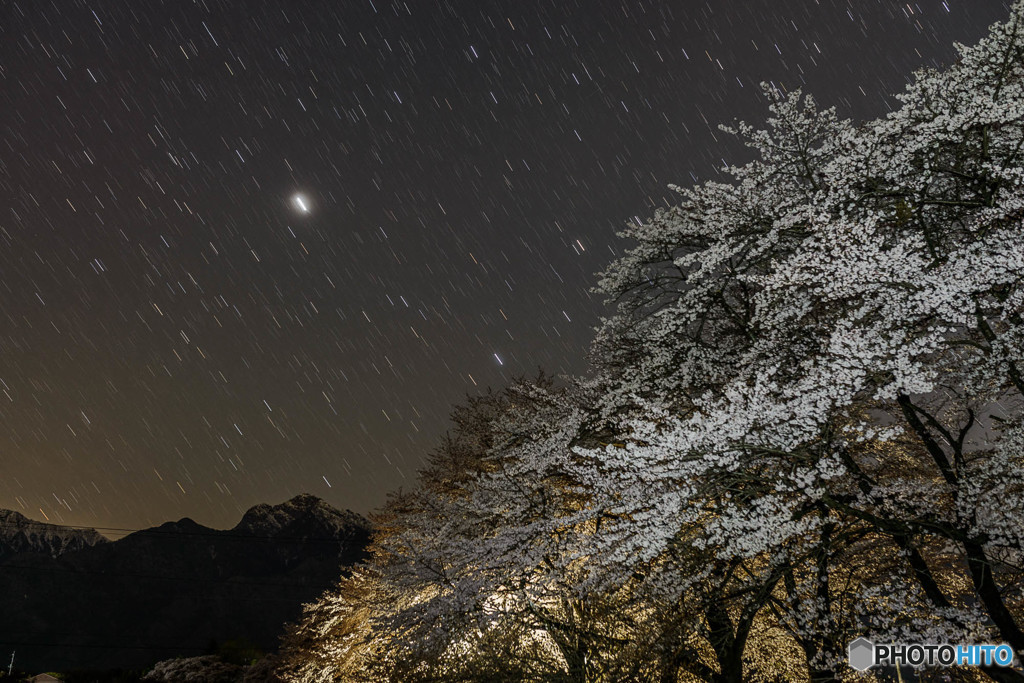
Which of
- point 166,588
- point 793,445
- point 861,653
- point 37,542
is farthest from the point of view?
point 37,542

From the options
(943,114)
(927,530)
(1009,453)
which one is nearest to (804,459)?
(927,530)

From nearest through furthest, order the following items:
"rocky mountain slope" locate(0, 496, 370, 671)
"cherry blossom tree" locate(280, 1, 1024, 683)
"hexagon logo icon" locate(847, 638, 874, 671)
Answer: "cherry blossom tree" locate(280, 1, 1024, 683) < "hexagon logo icon" locate(847, 638, 874, 671) < "rocky mountain slope" locate(0, 496, 370, 671)

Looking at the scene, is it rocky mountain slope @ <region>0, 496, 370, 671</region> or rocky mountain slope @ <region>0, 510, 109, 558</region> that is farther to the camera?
rocky mountain slope @ <region>0, 510, 109, 558</region>

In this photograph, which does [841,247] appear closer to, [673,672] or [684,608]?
[684,608]

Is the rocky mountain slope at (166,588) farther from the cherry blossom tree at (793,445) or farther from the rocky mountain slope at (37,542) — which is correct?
the cherry blossom tree at (793,445)

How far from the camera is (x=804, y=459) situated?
7.67m

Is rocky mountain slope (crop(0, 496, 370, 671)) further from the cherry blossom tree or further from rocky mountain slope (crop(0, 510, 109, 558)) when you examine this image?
the cherry blossom tree

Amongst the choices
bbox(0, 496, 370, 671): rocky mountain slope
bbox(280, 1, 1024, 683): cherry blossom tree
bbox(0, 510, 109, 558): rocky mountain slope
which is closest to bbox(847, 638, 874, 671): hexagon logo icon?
bbox(280, 1, 1024, 683): cherry blossom tree

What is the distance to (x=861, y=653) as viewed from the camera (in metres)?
9.14

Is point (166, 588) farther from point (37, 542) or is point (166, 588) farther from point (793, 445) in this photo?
point (793, 445)

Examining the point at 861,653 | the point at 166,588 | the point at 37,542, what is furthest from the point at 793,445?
the point at 37,542

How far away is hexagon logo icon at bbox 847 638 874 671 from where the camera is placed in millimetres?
8930

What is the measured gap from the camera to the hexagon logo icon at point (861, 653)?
8.93 m

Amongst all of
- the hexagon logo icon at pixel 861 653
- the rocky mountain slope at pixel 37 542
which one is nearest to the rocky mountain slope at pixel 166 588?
the rocky mountain slope at pixel 37 542
